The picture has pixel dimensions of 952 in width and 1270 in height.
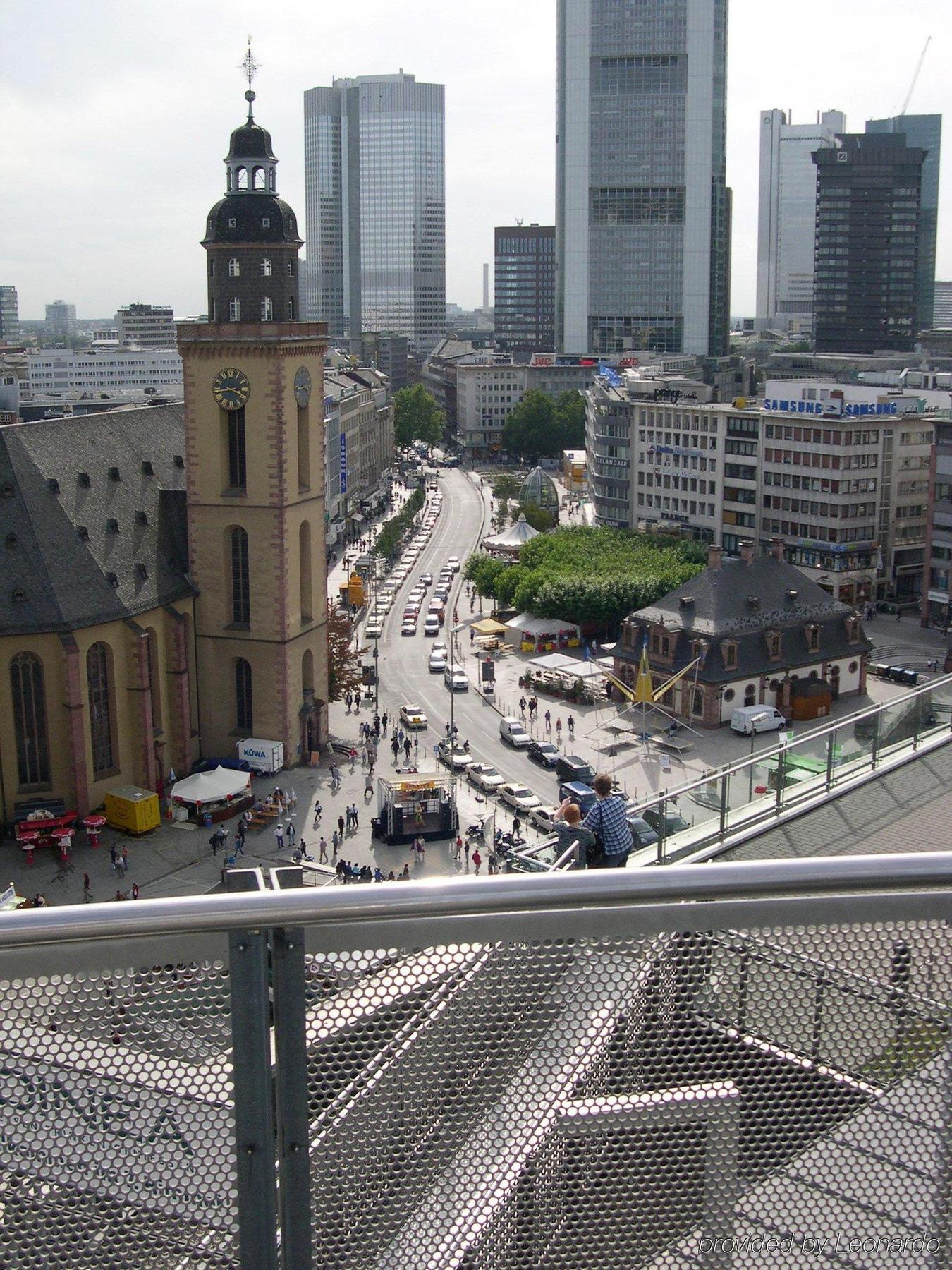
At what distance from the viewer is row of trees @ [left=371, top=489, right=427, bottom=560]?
4296 inches

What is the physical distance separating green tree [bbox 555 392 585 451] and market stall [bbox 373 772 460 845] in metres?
127

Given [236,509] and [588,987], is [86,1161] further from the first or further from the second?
[236,509]

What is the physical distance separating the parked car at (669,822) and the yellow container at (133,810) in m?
35.2

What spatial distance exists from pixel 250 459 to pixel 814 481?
148 feet

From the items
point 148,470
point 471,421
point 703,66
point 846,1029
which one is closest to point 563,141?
point 703,66

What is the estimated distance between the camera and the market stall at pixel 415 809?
46.7m

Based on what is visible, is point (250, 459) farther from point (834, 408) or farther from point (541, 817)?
point (834, 408)

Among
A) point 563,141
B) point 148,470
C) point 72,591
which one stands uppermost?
point 563,141

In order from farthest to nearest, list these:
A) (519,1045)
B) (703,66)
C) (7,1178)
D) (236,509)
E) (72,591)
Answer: (703,66) → (236,509) → (72,591) → (519,1045) → (7,1178)

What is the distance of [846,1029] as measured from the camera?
418 cm

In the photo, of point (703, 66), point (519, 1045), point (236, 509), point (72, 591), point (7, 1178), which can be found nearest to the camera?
point (7, 1178)

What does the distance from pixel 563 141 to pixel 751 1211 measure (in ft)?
637

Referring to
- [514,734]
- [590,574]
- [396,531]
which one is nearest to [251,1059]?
[514,734]

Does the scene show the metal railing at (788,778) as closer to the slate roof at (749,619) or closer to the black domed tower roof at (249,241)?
the black domed tower roof at (249,241)
